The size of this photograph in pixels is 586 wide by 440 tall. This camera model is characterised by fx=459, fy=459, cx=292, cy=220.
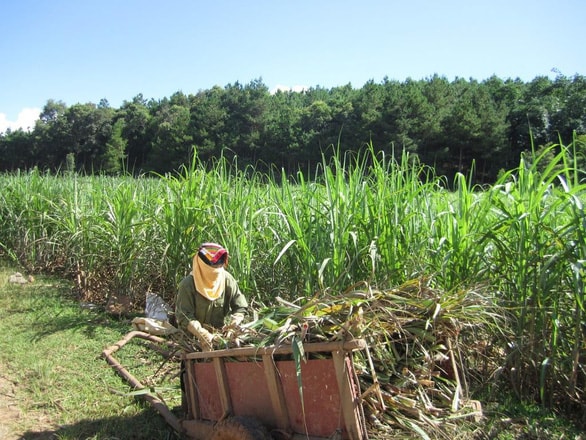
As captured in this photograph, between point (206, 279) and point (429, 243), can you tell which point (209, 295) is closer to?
point (206, 279)

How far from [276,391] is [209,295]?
1.15m

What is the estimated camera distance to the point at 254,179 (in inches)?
196

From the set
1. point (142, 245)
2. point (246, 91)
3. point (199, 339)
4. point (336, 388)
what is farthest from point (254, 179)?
point (246, 91)

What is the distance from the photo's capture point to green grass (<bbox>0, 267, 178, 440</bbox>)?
10.8 ft

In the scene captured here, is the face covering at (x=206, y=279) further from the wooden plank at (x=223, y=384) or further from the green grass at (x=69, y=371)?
the green grass at (x=69, y=371)

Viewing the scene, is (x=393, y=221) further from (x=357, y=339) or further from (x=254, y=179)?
(x=254, y=179)

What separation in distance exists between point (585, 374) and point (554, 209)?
1006mm

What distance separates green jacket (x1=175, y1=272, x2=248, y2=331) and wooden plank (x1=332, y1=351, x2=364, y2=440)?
143 cm

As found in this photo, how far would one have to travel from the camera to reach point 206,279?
3199 millimetres

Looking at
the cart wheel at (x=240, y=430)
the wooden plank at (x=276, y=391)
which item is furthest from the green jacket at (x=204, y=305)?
the wooden plank at (x=276, y=391)

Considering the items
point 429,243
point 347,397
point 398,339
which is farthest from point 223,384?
point 429,243

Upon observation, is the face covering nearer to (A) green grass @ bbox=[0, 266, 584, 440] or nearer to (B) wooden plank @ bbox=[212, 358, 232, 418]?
(B) wooden plank @ bbox=[212, 358, 232, 418]

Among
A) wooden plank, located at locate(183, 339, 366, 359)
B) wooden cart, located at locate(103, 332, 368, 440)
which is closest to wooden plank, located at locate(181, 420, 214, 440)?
wooden cart, located at locate(103, 332, 368, 440)

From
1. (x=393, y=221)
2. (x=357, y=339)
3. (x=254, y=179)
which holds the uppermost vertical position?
(x=254, y=179)
